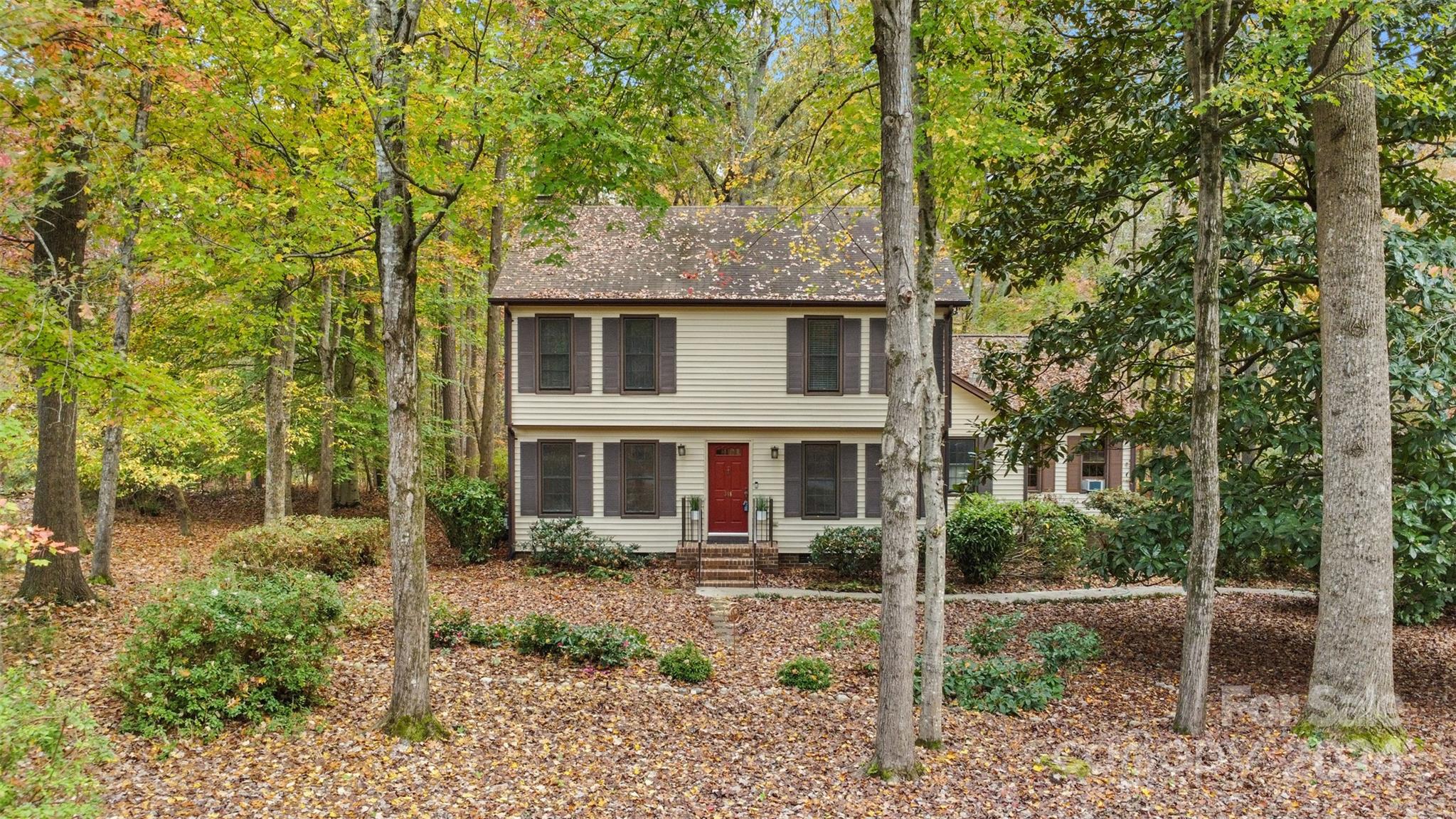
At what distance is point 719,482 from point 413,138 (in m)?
11.0

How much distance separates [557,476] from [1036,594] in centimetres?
920

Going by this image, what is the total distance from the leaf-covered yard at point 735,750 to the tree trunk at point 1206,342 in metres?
1.18

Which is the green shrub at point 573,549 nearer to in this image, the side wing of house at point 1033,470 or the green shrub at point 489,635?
the green shrub at point 489,635

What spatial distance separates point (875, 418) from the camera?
1650 cm

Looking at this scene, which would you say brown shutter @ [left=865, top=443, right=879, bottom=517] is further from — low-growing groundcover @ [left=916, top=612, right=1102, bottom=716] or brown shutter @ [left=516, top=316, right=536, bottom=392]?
brown shutter @ [left=516, top=316, right=536, bottom=392]

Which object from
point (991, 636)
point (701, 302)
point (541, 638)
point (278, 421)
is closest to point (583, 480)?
point (701, 302)

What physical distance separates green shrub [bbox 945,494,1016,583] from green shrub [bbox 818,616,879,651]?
13.3 ft

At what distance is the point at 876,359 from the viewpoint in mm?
16531

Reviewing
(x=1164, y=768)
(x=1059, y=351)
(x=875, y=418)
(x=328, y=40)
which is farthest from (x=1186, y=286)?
(x=328, y=40)

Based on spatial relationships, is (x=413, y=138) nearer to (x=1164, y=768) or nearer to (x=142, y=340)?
(x=1164, y=768)

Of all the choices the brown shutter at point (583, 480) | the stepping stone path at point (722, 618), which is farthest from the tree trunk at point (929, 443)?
the brown shutter at point (583, 480)

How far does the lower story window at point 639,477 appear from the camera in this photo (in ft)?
54.8

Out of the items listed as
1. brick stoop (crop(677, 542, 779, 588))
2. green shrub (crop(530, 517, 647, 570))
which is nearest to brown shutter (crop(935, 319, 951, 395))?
brick stoop (crop(677, 542, 779, 588))

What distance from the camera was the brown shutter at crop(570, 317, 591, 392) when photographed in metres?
16.4
